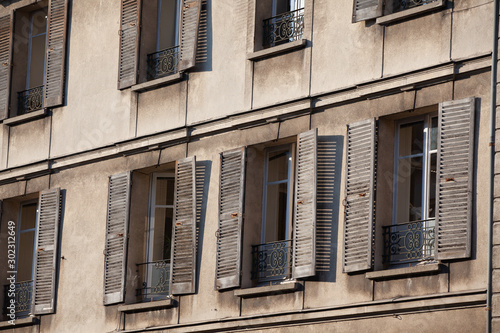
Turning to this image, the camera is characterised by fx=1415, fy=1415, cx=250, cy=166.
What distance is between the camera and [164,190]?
21750mm

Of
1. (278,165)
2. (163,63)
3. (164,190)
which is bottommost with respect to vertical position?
(164,190)

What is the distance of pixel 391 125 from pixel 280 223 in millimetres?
2406

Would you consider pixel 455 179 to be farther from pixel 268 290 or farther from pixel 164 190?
pixel 164 190

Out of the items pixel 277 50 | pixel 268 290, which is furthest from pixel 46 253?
pixel 277 50

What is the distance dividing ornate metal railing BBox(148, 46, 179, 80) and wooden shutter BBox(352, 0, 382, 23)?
12.4ft

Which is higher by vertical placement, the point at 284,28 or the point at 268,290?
the point at 284,28

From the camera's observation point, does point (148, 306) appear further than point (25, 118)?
No

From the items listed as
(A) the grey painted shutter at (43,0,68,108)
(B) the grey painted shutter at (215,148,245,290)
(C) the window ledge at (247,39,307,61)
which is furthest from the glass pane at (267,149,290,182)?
(A) the grey painted shutter at (43,0,68,108)

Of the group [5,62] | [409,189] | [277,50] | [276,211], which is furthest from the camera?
[5,62]

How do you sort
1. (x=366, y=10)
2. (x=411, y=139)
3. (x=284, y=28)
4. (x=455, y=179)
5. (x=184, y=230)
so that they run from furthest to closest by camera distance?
1. (x=184, y=230)
2. (x=284, y=28)
3. (x=366, y=10)
4. (x=411, y=139)
5. (x=455, y=179)

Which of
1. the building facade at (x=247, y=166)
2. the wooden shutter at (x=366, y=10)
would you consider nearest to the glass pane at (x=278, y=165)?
the building facade at (x=247, y=166)

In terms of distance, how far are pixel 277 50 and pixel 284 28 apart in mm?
520

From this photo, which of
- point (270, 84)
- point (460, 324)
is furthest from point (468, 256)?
point (270, 84)

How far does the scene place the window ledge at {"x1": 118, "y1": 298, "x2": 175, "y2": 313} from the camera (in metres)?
20.4
